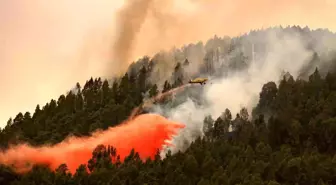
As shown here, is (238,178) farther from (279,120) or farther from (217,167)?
(279,120)

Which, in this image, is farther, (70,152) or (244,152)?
(70,152)

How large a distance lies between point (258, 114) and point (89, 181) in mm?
69929

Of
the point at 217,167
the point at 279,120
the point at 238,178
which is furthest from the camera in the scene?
the point at 279,120

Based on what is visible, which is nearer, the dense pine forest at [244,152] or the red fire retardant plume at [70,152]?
the dense pine forest at [244,152]

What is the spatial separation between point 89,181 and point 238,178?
125ft

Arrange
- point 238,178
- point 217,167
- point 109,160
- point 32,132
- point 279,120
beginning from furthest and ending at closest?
point 32,132
point 279,120
point 109,160
point 217,167
point 238,178

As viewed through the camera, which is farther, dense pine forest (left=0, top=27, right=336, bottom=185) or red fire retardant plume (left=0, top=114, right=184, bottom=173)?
red fire retardant plume (left=0, top=114, right=184, bottom=173)

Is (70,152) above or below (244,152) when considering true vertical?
above

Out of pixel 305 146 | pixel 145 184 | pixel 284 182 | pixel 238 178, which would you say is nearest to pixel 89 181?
pixel 145 184

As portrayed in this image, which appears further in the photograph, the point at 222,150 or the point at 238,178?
the point at 222,150

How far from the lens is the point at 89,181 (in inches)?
5906

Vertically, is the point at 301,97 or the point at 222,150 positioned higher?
the point at 301,97

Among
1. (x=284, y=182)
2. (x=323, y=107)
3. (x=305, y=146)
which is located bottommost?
(x=284, y=182)

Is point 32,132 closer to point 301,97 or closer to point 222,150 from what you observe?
point 222,150
